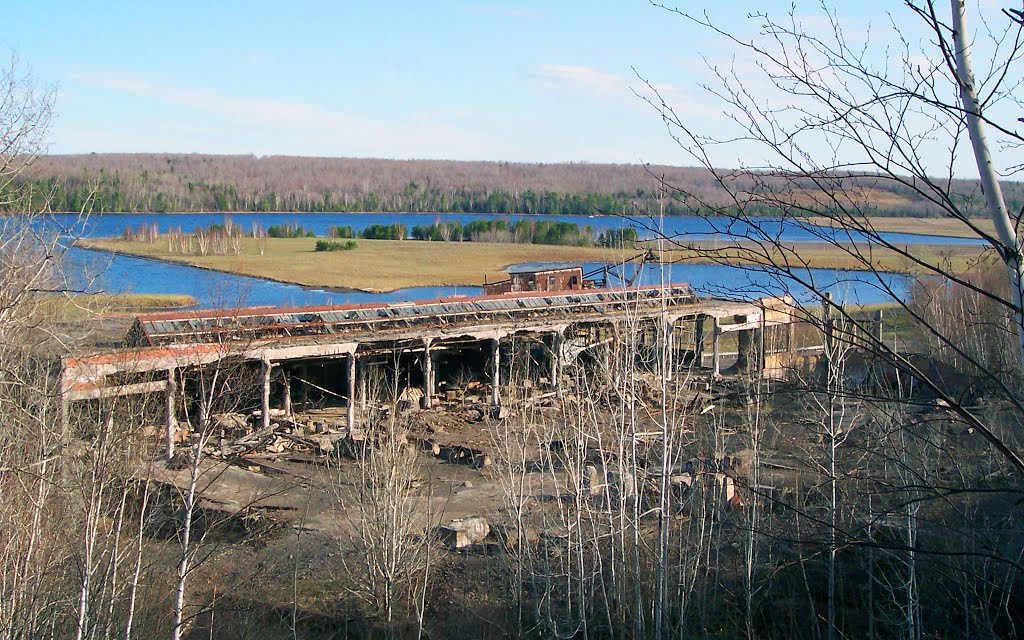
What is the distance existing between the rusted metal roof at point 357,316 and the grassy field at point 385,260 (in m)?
27.6

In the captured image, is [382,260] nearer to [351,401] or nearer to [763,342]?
[351,401]

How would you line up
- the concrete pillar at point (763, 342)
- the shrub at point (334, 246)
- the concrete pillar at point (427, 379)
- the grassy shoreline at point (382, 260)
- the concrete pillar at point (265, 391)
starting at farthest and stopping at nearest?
the shrub at point (334, 246)
the grassy shoreline at point (382, 260)
the concrete pillar at point (427, 379)
the concrete pillar at point (265, 391)
the concrete pillar at point (763, 342)

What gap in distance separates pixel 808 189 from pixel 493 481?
53.8ft

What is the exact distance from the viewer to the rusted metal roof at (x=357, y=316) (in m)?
23.2

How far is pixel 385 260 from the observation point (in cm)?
8569

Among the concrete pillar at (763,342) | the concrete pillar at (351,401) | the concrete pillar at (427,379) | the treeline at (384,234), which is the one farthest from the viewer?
the treeline at (384,234)

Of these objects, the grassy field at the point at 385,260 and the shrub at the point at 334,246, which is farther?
the shrub at the point at 334,246

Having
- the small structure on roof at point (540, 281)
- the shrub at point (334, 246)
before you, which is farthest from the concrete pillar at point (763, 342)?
the shrub at point (334, 246)

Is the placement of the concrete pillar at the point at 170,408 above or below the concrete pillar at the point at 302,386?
above

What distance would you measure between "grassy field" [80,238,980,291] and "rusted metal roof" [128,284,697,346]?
27567mm

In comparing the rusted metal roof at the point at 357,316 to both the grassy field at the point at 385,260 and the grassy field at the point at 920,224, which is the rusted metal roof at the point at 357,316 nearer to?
the grassy field at the point at 920,224

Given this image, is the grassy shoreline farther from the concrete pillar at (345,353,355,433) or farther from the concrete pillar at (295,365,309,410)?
the concrete pillar at (345,353,355,433)

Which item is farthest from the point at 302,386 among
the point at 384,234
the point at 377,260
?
the point at 384,234

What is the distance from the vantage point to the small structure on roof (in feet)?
125
